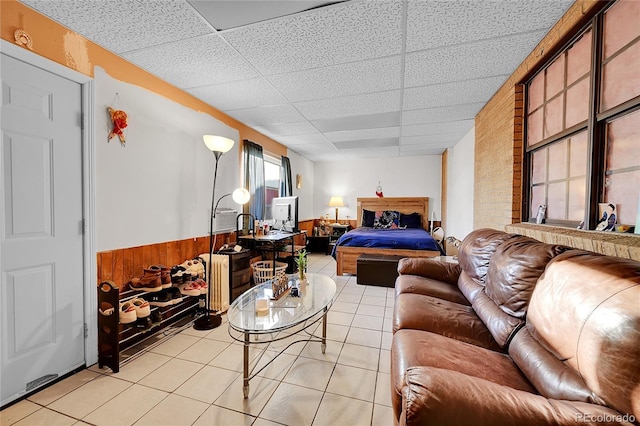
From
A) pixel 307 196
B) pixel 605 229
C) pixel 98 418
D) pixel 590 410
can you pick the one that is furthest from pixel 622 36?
pixel 307 196

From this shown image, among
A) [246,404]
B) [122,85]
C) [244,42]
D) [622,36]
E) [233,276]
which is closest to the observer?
[622,36]

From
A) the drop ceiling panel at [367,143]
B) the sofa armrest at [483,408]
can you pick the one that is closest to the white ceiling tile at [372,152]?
the drop ceiling panel at [367,143]

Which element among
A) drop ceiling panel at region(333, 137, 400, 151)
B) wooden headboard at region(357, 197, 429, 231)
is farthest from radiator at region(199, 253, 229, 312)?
wooden headboard at region(357, 197, 429, 231)

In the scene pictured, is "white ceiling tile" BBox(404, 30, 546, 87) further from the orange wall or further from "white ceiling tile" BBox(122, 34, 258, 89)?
the orange wall

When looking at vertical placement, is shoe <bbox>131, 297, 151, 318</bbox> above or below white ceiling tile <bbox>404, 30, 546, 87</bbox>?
below

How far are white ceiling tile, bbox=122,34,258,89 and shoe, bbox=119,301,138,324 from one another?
6.64 ft

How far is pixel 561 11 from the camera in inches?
64.2

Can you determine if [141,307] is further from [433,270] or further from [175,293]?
[433,270]

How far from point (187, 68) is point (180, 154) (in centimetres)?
86

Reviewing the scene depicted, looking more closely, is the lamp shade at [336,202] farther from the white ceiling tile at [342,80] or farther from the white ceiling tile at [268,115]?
the white ceiling tile at [342,80]

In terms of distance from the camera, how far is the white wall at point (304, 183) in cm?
575

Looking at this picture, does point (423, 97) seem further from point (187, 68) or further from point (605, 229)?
point (187, 68)

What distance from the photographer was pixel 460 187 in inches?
179

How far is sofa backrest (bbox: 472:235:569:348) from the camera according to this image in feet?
4.52
